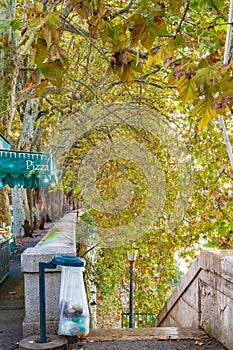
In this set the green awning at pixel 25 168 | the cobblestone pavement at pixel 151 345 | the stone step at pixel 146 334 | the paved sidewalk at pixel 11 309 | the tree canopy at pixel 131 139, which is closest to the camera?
the cobblestone pavement at pixel 151 345

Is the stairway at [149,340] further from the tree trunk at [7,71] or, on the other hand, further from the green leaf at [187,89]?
the tree trunk at [7,71]

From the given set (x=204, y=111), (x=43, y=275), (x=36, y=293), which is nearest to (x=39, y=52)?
(x=204, y=111)

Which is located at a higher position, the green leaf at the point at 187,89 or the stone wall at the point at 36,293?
the green leaf at the point at 187,89

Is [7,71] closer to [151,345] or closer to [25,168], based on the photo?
[25,168]

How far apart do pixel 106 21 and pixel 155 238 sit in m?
15.0

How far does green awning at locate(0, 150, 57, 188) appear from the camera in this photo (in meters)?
6.90

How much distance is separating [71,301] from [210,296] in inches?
80.1

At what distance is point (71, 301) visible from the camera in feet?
18.7

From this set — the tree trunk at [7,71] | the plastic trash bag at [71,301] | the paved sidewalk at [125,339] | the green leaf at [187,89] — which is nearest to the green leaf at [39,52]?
the green leaf at [187,89]

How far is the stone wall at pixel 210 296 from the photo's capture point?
570 cm

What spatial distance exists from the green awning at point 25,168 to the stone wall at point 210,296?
2.77 metres

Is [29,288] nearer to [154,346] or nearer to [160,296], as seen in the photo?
[154,346]

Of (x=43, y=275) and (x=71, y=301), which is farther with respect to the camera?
(x=71, y=301)

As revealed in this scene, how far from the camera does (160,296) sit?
19.0 meters
